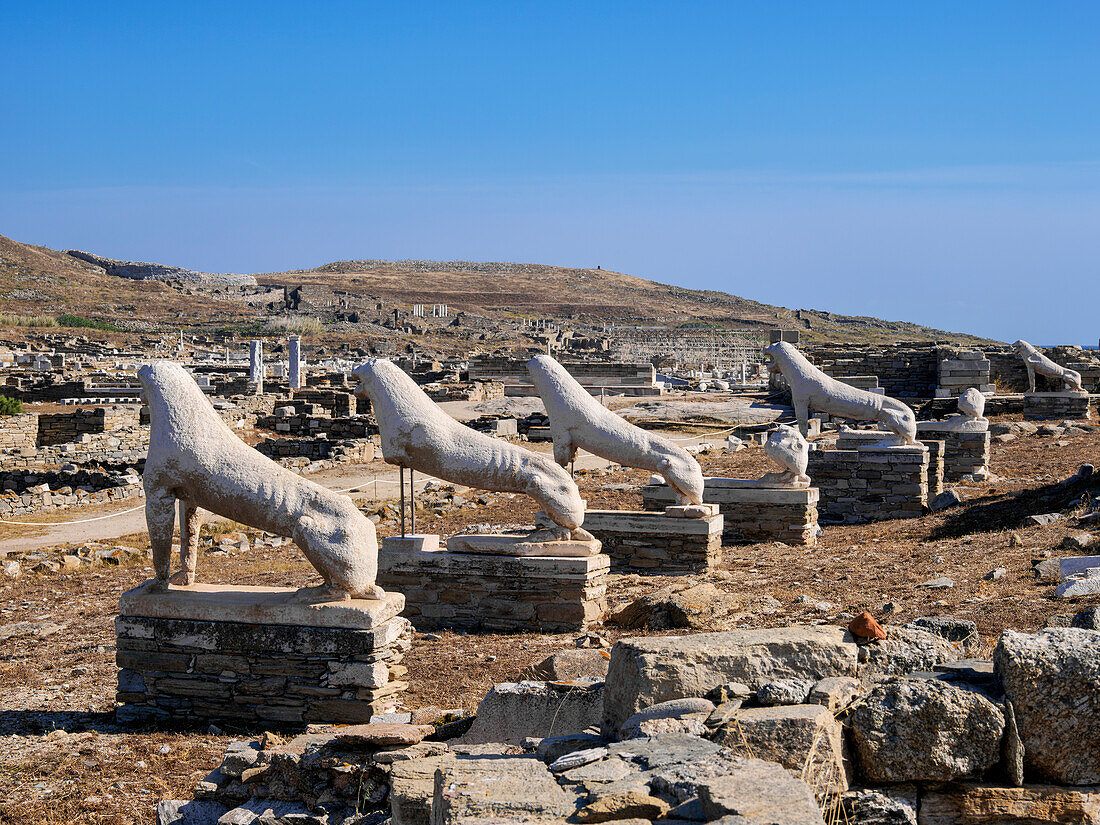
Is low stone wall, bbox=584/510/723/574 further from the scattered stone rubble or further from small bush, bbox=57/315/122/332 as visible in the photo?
small bush, bbox=57/315/122/332

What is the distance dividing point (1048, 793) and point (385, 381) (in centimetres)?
588

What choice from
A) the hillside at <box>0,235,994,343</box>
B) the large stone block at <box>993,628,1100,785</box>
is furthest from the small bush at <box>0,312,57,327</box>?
the large stone block at <box>993,628,1100,785</box>

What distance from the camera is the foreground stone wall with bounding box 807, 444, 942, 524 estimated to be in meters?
13.7

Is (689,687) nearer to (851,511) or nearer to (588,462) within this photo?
(851,511)

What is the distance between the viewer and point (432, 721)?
5.81 m

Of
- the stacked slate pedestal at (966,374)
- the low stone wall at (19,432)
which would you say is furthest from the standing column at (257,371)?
the stacked slate pedestal at (966,374)

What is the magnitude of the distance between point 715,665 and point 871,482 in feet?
33.1

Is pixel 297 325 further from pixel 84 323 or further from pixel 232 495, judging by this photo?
pixel 232 495

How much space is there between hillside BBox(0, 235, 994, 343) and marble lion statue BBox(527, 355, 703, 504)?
62.6m

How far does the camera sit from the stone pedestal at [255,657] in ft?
20.8

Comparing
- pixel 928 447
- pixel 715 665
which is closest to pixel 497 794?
pixel 715 665

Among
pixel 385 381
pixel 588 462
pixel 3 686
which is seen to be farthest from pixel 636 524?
pixel 588 462

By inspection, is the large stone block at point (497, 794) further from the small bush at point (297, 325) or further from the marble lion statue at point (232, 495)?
the small bush at point (297, 325)

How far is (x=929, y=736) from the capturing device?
148 inches
